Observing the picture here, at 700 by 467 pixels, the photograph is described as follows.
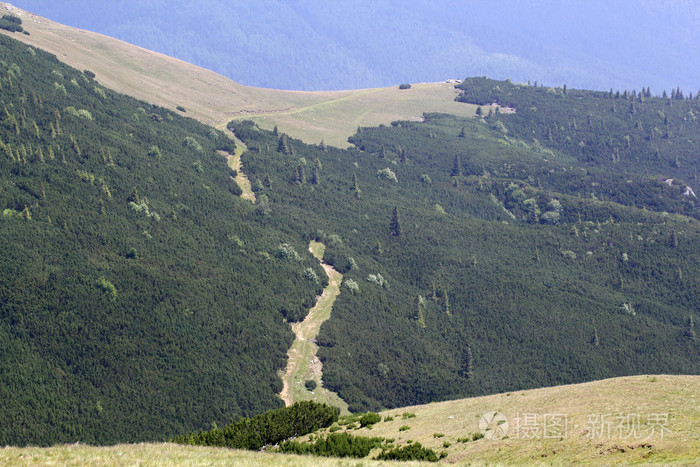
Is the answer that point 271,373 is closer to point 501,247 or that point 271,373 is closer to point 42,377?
point 42,377

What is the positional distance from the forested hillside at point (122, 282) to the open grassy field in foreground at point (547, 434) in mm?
51825

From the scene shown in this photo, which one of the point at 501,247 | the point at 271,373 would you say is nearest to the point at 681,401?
the point at 271,373

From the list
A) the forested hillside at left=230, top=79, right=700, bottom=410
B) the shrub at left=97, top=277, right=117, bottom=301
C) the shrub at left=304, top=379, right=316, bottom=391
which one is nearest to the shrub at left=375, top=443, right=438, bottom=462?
the forested hillside at left=230, top=79, right=700, bottom=410

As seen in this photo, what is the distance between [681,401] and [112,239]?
10615cm

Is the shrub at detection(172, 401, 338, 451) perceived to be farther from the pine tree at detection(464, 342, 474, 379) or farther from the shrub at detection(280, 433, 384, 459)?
the pine tree at detection(464, 342, 474, 379)

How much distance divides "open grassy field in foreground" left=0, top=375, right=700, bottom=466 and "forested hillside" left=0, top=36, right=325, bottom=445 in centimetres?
5182

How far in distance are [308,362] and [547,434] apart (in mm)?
78226

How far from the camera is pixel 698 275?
180750mm

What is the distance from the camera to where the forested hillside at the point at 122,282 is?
92250 millimetres

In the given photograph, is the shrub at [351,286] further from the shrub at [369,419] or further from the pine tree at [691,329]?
the shrub at [369,419]

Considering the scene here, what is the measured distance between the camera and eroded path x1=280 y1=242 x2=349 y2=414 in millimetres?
104562

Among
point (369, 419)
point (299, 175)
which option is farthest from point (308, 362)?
point (299, 175)

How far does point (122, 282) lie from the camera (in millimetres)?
113125

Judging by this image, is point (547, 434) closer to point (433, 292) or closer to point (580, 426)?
point (580, 426)
